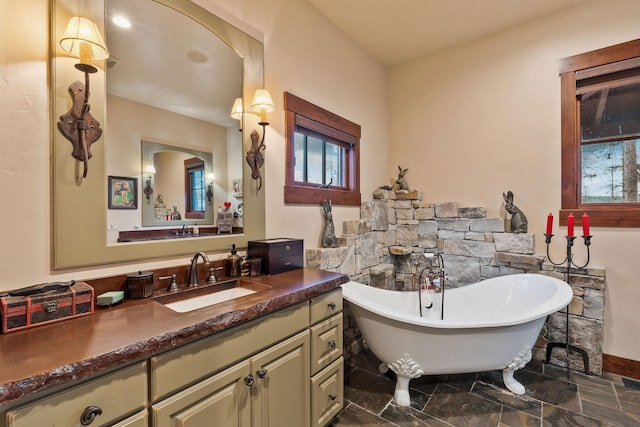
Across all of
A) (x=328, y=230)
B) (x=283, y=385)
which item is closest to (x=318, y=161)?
(x=328, y=230)

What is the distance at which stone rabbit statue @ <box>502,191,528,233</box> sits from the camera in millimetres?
2636

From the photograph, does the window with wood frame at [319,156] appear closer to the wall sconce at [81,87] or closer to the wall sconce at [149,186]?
the wall sconce at [149,186]

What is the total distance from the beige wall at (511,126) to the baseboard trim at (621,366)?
56 millimetres

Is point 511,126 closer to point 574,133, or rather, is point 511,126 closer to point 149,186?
point 574,133

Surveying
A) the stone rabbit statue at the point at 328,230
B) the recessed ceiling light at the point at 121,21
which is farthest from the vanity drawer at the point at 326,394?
the recessed ceiling light at the point at 121,21

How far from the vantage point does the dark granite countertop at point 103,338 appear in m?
0.70

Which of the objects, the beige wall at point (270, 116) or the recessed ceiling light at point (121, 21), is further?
the recessed ceiling light at point (121, 21)

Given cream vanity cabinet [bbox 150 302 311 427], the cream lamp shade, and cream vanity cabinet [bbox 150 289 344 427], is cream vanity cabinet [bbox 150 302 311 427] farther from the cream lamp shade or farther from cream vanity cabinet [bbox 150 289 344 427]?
the cream lamp shade

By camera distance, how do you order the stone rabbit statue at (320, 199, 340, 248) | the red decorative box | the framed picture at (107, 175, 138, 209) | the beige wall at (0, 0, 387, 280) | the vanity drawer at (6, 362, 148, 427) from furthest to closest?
1. the stone rabbit statue at (320, 199, 340, 248)
2. the framed picture at (107, 175, 138, 209)
3. the beige wall at (0, 0, 387, 280)
4. the red decorative box
5. the vanity drawer at (6, 362, 148, 427)

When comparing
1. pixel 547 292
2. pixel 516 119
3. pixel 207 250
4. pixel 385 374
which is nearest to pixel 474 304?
pixel 547 292

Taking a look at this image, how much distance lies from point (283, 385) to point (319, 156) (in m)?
1.90

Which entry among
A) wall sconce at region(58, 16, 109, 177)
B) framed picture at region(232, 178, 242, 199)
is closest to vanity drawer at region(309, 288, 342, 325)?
framed picture at region(232, 178, 242, 199)

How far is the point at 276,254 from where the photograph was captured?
1.83m

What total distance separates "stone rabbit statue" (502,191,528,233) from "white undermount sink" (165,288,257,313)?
2.45 metres
